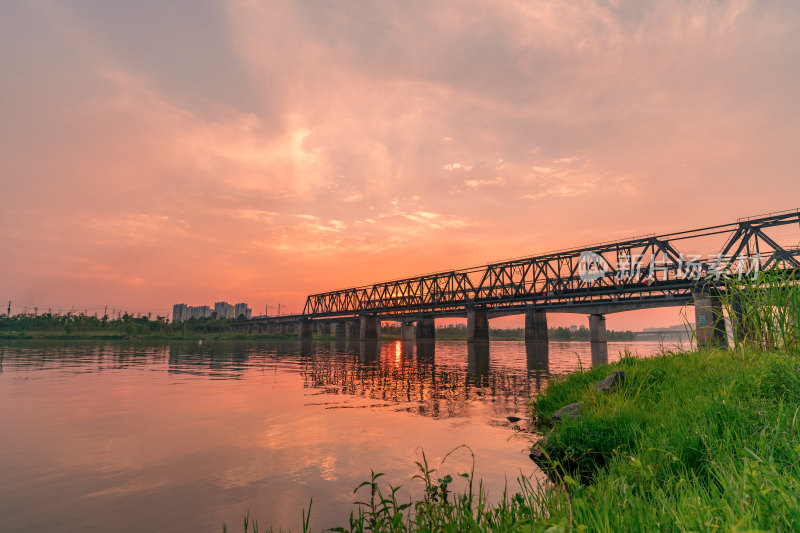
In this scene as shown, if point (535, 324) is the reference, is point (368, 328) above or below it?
below

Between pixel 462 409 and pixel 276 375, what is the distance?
18084 mm

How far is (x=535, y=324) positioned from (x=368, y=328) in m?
57.8

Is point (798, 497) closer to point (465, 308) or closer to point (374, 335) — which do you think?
point (465, 308)

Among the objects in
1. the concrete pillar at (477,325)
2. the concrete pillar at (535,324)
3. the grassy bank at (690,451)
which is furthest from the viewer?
the concrete pillar at (477,325)

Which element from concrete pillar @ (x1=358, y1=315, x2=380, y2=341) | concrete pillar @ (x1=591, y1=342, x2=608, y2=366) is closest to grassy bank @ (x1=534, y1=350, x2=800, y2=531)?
concrete pillar @ (x1=591, y1=342, x2=608, y2=366)

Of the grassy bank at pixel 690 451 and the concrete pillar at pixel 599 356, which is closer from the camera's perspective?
the grassy bank at pixel 690 451

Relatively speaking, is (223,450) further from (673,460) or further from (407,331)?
(407,331)

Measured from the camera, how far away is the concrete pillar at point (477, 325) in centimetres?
10388

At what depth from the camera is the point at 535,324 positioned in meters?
97.8

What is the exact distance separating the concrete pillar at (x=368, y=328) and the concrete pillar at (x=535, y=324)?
5427cm

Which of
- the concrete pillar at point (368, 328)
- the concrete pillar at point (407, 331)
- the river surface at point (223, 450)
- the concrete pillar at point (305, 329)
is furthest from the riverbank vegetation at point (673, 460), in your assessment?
the concrete pillar at point (407, 331)

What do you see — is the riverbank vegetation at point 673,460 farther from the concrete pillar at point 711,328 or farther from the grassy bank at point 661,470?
the concrete pillar at point 711,328

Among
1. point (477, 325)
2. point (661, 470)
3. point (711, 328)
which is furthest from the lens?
point (477, 325)

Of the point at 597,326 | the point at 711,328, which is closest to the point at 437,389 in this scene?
the point at 711,328
